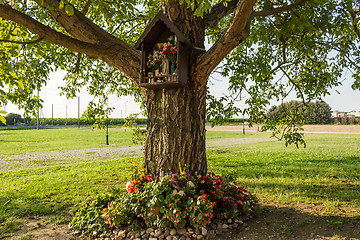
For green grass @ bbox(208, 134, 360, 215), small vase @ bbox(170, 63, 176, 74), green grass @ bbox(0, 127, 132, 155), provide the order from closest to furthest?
1. small vase @ bbox(170, 63, 176, 74)
2. green grass @ bbox(208, 134, 360, 215)
3. green grass @ bbox(0, 127, 132, 155)

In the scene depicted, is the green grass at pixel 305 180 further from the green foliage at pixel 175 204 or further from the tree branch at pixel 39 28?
the tree branch at pixel 39 28

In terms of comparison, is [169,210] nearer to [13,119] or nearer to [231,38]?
[231,38]

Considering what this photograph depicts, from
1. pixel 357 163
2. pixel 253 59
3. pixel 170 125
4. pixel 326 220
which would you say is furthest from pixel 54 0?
pixel 357 163

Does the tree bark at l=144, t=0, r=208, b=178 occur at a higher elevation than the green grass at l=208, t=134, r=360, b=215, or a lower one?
higher

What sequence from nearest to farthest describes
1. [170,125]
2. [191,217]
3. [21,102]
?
[191,217], [170,125], [21,102]

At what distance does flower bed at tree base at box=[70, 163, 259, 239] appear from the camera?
4.41 metres

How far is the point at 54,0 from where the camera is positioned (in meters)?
4.77

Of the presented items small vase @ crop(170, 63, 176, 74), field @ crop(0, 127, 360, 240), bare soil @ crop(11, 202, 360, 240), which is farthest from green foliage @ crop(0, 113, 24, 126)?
small vase @ crop(170, 63, 176, 74)

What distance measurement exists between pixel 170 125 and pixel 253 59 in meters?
4.52

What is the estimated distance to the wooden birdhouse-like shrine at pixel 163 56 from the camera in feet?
15.9

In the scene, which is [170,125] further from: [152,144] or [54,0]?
[54,0]

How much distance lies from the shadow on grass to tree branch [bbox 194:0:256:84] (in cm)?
288

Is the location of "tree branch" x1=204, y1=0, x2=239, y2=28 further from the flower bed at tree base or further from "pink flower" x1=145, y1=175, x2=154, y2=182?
"pink flower" x1=145, y1=175, x2=154, y2=182

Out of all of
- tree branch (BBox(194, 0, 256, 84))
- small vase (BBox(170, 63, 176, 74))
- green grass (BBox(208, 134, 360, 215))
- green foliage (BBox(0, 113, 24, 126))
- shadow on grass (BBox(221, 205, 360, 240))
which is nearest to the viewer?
tree branch (BBox(194, 0, 256, 84))
